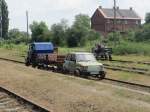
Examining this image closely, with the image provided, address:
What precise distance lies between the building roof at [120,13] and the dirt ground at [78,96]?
108 metres

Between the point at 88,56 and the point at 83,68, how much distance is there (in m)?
1.59

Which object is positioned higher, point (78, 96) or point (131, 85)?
point (78, 96)

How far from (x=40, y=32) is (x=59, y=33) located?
1041cm

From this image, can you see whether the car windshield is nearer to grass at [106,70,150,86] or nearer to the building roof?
grass at [106,70,150,86]

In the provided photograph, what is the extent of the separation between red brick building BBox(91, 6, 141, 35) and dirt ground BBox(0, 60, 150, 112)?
4143 inches

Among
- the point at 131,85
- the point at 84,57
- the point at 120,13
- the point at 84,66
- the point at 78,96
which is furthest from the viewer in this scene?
the point at 120,13

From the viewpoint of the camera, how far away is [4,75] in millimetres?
32219

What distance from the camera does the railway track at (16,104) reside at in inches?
675

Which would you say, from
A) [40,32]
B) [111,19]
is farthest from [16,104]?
A: [111,19]

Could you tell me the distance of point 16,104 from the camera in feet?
61.3

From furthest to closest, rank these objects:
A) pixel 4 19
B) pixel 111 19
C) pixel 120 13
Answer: pixel 120 13
pixel 111 19
pixel 4 19

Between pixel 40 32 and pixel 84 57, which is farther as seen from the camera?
pixel 40 32

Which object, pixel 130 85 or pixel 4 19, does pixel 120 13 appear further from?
pixel 130 85

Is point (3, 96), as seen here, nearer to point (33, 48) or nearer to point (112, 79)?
point (112, 79)
